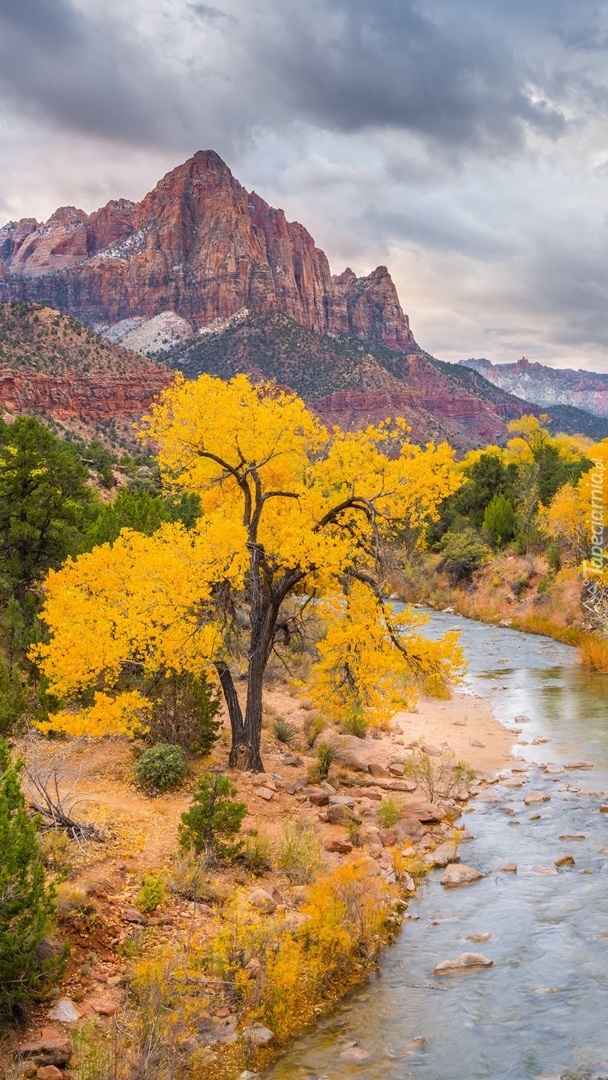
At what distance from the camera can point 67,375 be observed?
301 ft

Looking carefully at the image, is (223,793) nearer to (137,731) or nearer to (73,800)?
(73,800)

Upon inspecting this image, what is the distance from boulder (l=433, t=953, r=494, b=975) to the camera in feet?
26.5

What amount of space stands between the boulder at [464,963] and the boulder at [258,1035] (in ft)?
7.45

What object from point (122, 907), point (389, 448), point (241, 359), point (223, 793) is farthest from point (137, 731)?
point (241, 359)

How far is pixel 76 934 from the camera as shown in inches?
289

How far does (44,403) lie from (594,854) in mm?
86644

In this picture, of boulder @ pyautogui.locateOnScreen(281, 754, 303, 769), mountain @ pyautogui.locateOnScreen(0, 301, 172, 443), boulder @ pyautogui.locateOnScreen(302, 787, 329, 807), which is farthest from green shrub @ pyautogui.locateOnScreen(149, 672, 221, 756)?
mountain @ pyautogui.locateOnScreen(0, 301, 172, 443)

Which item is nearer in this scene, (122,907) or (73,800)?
(122,907)

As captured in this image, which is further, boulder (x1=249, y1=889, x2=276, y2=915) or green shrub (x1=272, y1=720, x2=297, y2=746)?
green shrub (x1=272, y1=720, x2=297, y2=746)

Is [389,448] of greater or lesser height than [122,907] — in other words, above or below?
above

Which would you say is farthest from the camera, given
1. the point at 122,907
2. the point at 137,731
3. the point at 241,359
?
the point at 241,359

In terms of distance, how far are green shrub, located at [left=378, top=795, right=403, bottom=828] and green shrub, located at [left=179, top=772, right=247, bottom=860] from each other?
3231 mm

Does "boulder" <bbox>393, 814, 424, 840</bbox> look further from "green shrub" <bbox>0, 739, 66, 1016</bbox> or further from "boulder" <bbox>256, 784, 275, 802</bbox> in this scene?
"green shrub" <bbox>0, 739, 66, 1016</bbox>

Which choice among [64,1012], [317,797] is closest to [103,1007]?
[64,1012]
